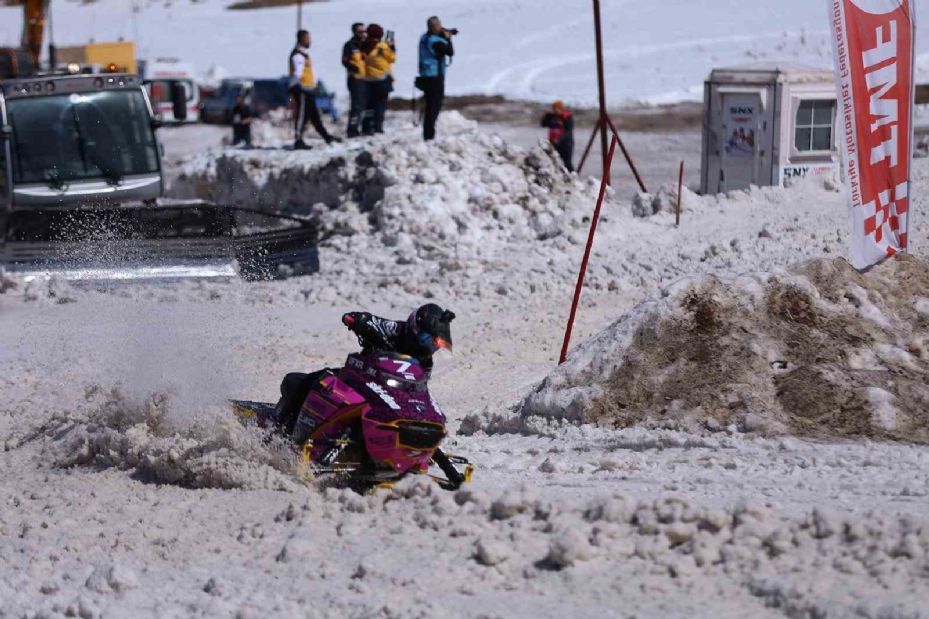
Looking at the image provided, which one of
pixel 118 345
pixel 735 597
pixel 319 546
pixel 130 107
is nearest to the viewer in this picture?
pixel 735 597

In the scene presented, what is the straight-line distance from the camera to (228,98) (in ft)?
126

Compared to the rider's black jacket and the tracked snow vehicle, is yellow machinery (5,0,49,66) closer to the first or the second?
the tracked snow vehicle

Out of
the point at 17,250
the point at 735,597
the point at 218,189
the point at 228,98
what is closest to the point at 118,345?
the point at 17,250

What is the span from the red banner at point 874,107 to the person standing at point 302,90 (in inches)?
450

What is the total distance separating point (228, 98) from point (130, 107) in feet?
78.3

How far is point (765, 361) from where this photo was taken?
780 cm

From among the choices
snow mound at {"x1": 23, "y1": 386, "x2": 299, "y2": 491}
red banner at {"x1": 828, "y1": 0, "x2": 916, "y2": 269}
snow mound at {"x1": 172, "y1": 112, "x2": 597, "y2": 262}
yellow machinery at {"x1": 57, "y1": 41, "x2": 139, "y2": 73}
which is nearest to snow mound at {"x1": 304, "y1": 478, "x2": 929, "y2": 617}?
snow mound at {"x1": 23, "y1": 386, "x2": 299, "y2": 491}

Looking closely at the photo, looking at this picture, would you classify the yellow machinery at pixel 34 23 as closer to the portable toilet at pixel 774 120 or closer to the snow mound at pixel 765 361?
the portable toilet at pixel 774 120

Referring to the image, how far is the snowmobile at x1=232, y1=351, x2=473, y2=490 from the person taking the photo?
6.10 metres

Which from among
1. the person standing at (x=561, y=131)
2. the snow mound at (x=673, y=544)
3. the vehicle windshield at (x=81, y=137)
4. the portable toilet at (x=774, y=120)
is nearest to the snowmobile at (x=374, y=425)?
the snow mound at (x=673, y=544)

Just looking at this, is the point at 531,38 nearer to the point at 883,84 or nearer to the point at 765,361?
the point at 883,84

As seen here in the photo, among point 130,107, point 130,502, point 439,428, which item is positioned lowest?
point 130,502

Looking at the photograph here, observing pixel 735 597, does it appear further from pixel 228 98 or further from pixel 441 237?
pixel 228 98

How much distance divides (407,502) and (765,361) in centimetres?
285
